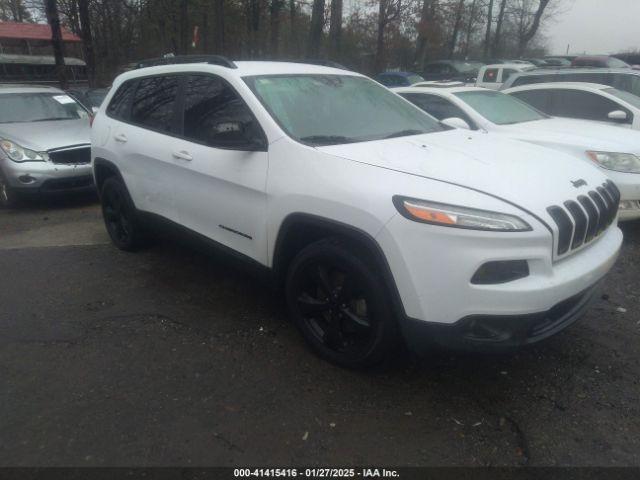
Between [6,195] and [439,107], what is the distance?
583 cm

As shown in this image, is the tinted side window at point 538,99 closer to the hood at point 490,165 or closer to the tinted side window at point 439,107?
the tinted side window at point 439,107

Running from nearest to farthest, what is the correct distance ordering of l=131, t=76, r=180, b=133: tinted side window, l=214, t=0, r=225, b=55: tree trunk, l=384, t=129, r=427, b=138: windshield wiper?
l=384, t=129, r=427, b=138: windshield wiper → l=131, t=76, r=180, b=133: tinted side window → l=214, t=0, r=225, b=55: tree trunk

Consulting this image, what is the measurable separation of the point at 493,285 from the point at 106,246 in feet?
14.3

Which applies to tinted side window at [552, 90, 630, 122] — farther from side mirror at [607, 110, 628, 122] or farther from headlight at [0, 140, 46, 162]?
headlight at [0, 140, 46, 162]

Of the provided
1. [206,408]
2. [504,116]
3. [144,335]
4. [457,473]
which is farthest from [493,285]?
[504,116]

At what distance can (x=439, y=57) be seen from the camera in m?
38.4

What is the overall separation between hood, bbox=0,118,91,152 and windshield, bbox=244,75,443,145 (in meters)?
4.71

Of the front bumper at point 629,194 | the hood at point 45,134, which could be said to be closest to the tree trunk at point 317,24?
the hood at point 45,134

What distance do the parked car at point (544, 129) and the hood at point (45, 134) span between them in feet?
15.0

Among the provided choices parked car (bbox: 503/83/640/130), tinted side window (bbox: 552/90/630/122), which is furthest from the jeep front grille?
tinted side window (bbox: 552/90/630/122)

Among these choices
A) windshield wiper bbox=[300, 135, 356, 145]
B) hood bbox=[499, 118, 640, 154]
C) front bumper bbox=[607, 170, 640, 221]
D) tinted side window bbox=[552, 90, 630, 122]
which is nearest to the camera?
windshield wiper bbox=[300, 135, 356, 145]

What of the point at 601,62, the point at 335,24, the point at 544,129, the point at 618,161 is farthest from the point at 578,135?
the point at 335,24

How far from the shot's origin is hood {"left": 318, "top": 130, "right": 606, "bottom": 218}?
8.78 feet

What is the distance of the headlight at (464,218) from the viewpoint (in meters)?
2.47
